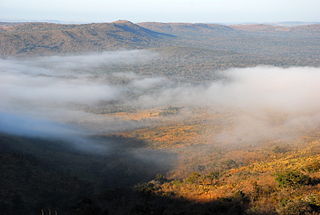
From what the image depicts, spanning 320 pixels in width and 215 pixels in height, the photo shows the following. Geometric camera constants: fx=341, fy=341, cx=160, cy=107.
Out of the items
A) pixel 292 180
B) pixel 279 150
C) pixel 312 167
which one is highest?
pixel 292 180

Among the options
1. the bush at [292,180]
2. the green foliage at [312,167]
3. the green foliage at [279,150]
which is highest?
the bush at [292,180]

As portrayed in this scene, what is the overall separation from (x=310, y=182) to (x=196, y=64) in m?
167

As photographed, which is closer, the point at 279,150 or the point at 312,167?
the point at 312,167

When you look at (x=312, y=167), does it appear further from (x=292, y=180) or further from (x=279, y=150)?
(x=279, y=150)

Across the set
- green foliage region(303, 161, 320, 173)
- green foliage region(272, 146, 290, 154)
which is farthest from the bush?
green foliage region(272, 146, 290, 154)

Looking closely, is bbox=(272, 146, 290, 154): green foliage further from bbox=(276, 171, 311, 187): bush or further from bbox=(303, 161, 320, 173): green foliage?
bbox=(276, 171, 311, 187): bush

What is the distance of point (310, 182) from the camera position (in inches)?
747

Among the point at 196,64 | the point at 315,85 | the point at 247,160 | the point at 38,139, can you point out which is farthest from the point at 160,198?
Result: the point at 196,64

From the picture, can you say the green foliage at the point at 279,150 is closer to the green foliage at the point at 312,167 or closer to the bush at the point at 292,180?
the green foliage at the point at 312,167

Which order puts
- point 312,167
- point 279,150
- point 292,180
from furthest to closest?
point 279,150 → point 312,167 → point 292,180

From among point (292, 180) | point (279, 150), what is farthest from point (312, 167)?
point (279, 150)

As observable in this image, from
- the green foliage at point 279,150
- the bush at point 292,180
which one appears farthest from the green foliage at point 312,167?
the green foliage at point 279,150

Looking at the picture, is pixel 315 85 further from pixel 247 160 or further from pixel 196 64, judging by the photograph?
pixel 247 160

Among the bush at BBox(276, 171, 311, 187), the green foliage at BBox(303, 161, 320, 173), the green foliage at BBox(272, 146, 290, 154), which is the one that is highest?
the bush at BBox(276, 171, 311, 187)
